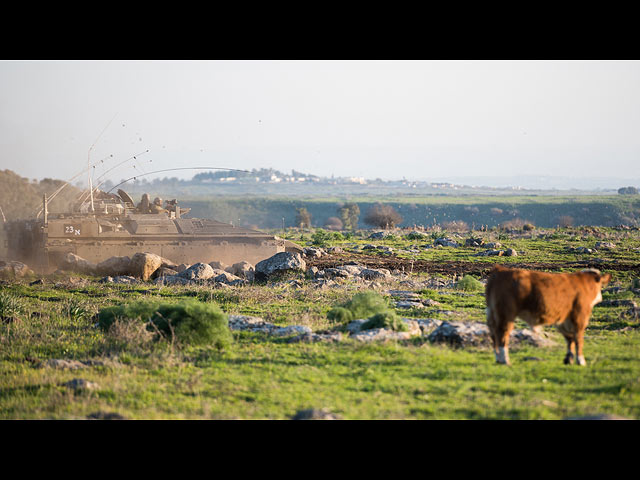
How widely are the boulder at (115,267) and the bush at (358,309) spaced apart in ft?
34.3

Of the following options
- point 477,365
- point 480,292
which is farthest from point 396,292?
point 477,365

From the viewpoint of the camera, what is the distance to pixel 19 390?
8.73 metres

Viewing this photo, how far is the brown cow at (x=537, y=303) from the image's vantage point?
29.5 ft

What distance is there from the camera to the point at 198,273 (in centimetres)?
2078

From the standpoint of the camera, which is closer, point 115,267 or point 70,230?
point 115,267

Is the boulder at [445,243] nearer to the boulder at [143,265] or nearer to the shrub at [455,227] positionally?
the shrub at [455,227]

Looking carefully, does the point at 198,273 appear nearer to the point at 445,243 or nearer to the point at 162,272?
the point at 162,272

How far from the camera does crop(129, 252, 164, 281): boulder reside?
71.8 ft

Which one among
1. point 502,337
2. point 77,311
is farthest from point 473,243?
point 502,337

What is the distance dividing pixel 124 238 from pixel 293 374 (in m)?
16.3

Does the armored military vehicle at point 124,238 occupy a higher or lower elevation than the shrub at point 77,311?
higher

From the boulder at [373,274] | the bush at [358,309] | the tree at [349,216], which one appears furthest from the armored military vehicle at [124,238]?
the tree at [349,216]

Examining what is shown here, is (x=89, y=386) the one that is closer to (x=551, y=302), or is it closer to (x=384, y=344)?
(x=384, y=344)
